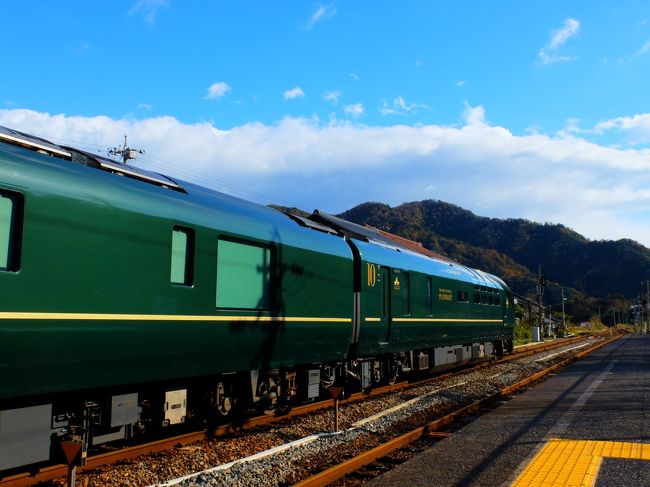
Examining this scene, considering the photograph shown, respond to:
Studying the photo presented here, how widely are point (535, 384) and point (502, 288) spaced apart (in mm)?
8517

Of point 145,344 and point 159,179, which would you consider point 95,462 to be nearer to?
point 145,344

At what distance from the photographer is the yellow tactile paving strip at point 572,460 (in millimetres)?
6891

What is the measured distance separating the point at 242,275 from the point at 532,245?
187072mm

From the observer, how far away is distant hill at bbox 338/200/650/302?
16162cm

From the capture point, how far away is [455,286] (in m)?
18.5

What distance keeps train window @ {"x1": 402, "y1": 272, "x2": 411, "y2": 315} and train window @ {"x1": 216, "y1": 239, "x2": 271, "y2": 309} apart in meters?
5.82

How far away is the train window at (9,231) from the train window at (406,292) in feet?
33.2

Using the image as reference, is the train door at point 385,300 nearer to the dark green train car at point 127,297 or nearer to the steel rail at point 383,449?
the steel rail at point 383,449

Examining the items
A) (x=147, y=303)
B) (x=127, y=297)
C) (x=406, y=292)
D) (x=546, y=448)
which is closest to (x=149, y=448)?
(x=147, y=303)

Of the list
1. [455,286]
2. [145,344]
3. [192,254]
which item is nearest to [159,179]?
[192,254]

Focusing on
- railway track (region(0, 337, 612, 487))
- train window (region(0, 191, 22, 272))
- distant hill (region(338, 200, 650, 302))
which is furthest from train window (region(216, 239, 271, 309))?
distant hill (region(338, 200, 650, 302))

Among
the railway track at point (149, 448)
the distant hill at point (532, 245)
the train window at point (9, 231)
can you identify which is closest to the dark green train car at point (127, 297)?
the train window at point (9, 231)

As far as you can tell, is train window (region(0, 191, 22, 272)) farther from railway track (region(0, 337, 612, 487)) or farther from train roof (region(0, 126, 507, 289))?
railway track (region(0, 337, 612, 487))

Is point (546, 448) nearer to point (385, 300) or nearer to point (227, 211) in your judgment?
point (385, 300)
